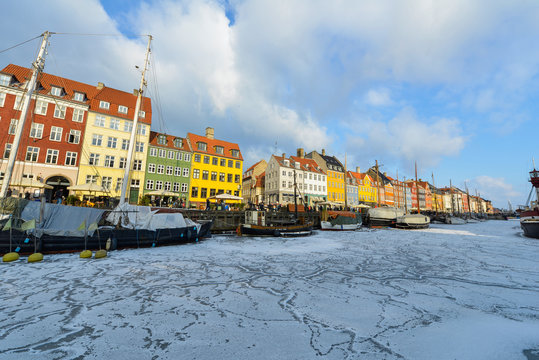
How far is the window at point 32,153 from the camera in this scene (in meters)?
26.7

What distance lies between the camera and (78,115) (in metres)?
30.6

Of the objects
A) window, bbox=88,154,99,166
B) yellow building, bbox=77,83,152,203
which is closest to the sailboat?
yellow building, bbox=77,83,152,203

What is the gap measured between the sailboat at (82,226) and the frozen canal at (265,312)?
226cm

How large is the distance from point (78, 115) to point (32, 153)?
22.5 feet

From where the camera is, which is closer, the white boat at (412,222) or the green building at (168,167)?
the white boat at (412,222)

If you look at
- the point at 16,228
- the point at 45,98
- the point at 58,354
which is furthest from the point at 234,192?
the point at 58,354

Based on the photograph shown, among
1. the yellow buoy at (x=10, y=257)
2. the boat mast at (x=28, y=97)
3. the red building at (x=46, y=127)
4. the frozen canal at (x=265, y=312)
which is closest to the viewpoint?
the frozen canal at (x=265, y=312)

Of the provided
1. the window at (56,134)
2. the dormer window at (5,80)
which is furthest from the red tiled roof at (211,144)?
the dormer window at (5,80)

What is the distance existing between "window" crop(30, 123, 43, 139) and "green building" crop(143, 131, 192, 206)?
1180cm

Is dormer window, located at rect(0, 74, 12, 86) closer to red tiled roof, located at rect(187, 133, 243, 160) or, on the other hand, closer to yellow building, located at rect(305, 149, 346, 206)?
red tiled roof, located at rect(187, 133, 243, 160)

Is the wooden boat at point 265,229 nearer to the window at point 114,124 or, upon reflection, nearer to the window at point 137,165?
the window at point 137,165

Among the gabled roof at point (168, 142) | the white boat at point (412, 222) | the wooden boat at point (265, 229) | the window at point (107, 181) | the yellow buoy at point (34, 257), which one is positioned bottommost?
the yellow buoy at point (34, 257)

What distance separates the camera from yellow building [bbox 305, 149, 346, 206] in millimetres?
61406

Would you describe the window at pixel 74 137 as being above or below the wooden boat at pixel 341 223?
above
